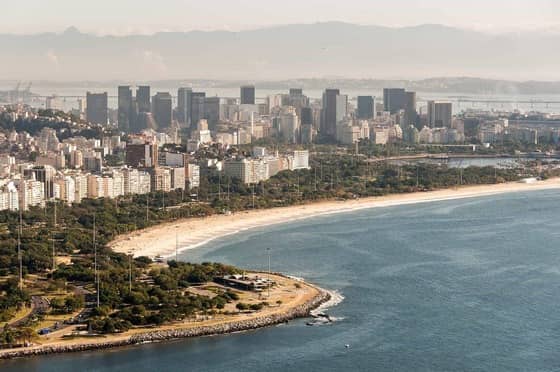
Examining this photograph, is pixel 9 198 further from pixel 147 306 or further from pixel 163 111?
pixel 163 111

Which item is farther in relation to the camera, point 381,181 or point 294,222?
point 381,181

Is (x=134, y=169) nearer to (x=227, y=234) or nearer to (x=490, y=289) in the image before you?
(x=227, y=234)

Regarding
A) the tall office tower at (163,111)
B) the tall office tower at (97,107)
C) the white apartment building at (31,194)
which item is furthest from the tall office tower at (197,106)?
the white apartment building at (31,194)

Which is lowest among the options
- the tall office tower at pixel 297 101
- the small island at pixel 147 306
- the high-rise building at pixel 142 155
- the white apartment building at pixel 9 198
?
A: the small island at pixel 147 306

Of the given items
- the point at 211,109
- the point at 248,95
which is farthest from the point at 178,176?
the point at 248,95

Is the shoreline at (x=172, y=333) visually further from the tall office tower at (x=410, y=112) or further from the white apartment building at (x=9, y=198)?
the tall office tower at (x=410, y=112)

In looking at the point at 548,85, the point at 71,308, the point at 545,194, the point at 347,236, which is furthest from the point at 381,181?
the point at 548,85
